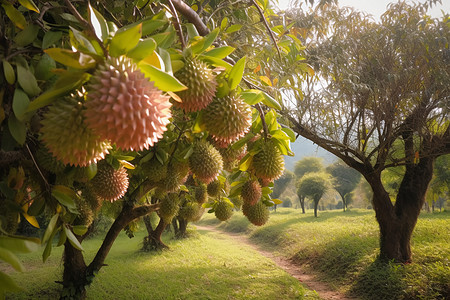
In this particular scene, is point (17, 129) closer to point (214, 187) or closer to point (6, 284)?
point (6, 284)

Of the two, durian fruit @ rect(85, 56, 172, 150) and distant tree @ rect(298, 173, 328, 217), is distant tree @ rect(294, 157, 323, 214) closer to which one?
distant tree @ rect(298, 173, 328, 217)

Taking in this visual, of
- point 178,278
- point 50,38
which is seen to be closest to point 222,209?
point 50,38

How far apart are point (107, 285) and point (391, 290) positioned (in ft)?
20.4

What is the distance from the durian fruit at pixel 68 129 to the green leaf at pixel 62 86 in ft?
0.08

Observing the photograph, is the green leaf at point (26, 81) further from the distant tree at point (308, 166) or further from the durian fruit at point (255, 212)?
the distant tree at point (308, 166)

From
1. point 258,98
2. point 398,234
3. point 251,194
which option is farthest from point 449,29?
point 258,98

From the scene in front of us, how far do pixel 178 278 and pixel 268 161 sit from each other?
286 inches

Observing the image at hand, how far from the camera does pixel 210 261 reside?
982cm

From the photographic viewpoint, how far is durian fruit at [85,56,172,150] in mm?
526

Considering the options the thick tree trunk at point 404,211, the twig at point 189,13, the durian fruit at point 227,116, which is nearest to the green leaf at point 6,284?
the durian fruit at point 227,116

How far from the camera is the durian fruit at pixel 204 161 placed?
1.42 metres

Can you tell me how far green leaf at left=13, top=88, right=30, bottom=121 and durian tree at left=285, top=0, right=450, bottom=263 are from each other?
4877 millimetres

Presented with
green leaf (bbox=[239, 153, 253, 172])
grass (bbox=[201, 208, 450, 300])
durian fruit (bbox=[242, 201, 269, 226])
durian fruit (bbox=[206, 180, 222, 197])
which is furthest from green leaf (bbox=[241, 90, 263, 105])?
grass (bbox=[201, 208, 450, 300])

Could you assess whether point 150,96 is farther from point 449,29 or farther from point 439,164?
point 439,164
